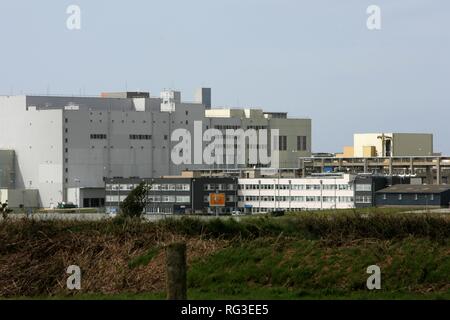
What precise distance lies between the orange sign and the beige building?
36689mm

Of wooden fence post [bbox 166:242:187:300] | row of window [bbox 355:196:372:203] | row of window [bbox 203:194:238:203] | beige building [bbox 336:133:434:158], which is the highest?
beige building [bbox 336:133:434:158]

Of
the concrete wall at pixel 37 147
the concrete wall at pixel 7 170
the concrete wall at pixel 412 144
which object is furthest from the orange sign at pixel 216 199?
the concrete wall at pixel 412 144

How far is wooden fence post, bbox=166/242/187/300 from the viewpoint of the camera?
19375mm

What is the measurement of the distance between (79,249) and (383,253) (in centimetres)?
780

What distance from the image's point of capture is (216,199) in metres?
99.6

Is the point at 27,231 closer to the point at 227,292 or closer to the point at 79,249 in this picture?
the point at 79,249

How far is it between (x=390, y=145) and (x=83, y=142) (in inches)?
1397

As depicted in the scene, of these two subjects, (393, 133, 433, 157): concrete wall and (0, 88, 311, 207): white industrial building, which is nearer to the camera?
(0, 88, 311, 207): white industrial building

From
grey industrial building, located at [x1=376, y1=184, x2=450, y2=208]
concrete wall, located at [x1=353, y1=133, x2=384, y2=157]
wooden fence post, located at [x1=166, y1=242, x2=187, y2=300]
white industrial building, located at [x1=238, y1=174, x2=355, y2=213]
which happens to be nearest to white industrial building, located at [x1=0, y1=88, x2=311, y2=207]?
concrete wall, located at [x1=353, y1=133, x2=384, y2=157]

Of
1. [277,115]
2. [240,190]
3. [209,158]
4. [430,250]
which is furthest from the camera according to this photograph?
[277,115]

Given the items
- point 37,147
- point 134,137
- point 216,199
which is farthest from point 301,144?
point 216,199

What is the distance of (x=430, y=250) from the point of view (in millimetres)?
28875

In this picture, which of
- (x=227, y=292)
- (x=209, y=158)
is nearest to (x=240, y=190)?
(x=209, y=158)

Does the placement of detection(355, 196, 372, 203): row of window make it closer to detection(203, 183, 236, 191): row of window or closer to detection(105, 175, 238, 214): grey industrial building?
detection(105, 175, 238, 214): grey industrial building
